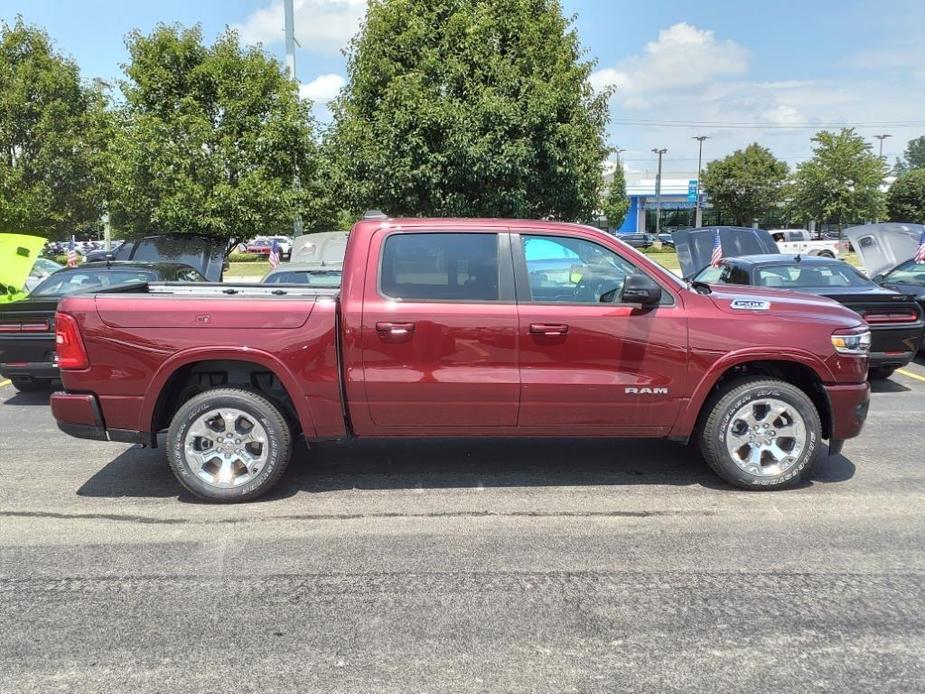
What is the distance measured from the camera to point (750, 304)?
5035mm

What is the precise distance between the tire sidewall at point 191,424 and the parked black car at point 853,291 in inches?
211

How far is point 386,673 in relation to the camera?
9.97 feet

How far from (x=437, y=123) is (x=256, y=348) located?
987 centimetres

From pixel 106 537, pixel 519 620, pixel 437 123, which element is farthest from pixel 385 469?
pixel 437 123

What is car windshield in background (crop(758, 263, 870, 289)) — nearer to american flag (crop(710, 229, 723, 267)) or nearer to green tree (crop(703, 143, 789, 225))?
american flag (crop(710, 229, 723, 267))

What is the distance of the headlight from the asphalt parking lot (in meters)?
0.97

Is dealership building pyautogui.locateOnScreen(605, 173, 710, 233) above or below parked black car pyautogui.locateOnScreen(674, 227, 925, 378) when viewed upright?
above

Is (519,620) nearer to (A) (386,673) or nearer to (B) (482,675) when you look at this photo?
(B) (482,675)

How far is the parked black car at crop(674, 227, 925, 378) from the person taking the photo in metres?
8.27

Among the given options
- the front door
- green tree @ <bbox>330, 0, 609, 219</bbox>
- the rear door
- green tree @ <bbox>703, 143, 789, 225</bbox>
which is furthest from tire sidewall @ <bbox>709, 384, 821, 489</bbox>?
green tree @ <bbox>703, 143, 789, 225</bbox>

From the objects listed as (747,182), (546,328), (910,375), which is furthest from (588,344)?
(747,182)

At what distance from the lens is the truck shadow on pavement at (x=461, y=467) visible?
5.33 metres

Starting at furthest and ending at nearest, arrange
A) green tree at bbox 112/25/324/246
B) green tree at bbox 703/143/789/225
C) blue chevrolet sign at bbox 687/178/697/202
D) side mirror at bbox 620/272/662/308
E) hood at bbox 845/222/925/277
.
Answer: blue chevrolet sign at bbox 687/178/697/202 < green tree at bbox 703/143/789/225 < green tree at bbox 112/25/324/246 < hood at bbox 845/222/925/277 < side mirror at bbox 620/272/662/308

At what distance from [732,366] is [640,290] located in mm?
882
